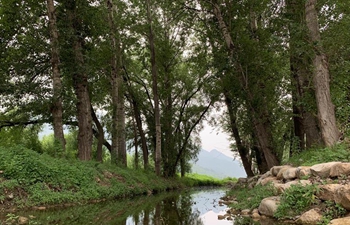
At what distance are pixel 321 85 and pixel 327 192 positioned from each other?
537 centimetres

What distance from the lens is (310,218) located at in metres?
6.05

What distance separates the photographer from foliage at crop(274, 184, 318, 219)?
6486mm

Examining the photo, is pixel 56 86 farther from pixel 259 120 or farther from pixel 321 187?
pixel 321 187

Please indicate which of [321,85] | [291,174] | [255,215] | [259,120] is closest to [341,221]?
[255,215]

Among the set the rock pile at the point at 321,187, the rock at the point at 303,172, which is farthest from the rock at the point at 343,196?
the rock at the point at 303,172

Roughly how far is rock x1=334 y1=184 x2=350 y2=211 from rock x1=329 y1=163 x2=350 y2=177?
2.23 feet

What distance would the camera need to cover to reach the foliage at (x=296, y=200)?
6486 mm

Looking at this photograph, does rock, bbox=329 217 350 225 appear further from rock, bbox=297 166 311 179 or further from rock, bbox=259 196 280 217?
rock, bbox=297 166 311 179

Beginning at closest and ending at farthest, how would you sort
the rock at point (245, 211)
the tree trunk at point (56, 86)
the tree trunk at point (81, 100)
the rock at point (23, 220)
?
the rock at point (23, 220) → the rock at point (245, 211) → the tree trunk at point (56, 86) → the tree trunk at point (81, 100)

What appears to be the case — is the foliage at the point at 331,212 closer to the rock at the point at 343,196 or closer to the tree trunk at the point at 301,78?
the rock at the point at 343,196

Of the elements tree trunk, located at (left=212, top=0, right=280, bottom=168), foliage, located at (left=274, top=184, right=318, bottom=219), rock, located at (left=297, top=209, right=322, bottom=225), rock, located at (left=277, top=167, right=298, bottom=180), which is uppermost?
tree trunk, located at (left=212, top=0, right=280, bottom=168)

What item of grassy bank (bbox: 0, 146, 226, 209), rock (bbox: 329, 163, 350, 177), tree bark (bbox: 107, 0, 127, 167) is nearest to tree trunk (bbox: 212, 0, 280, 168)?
grassy bank (bbox: 0, 146, 226, 209)

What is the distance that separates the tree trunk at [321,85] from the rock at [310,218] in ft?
14.9

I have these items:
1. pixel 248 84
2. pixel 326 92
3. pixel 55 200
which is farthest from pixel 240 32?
pixel 55 200
